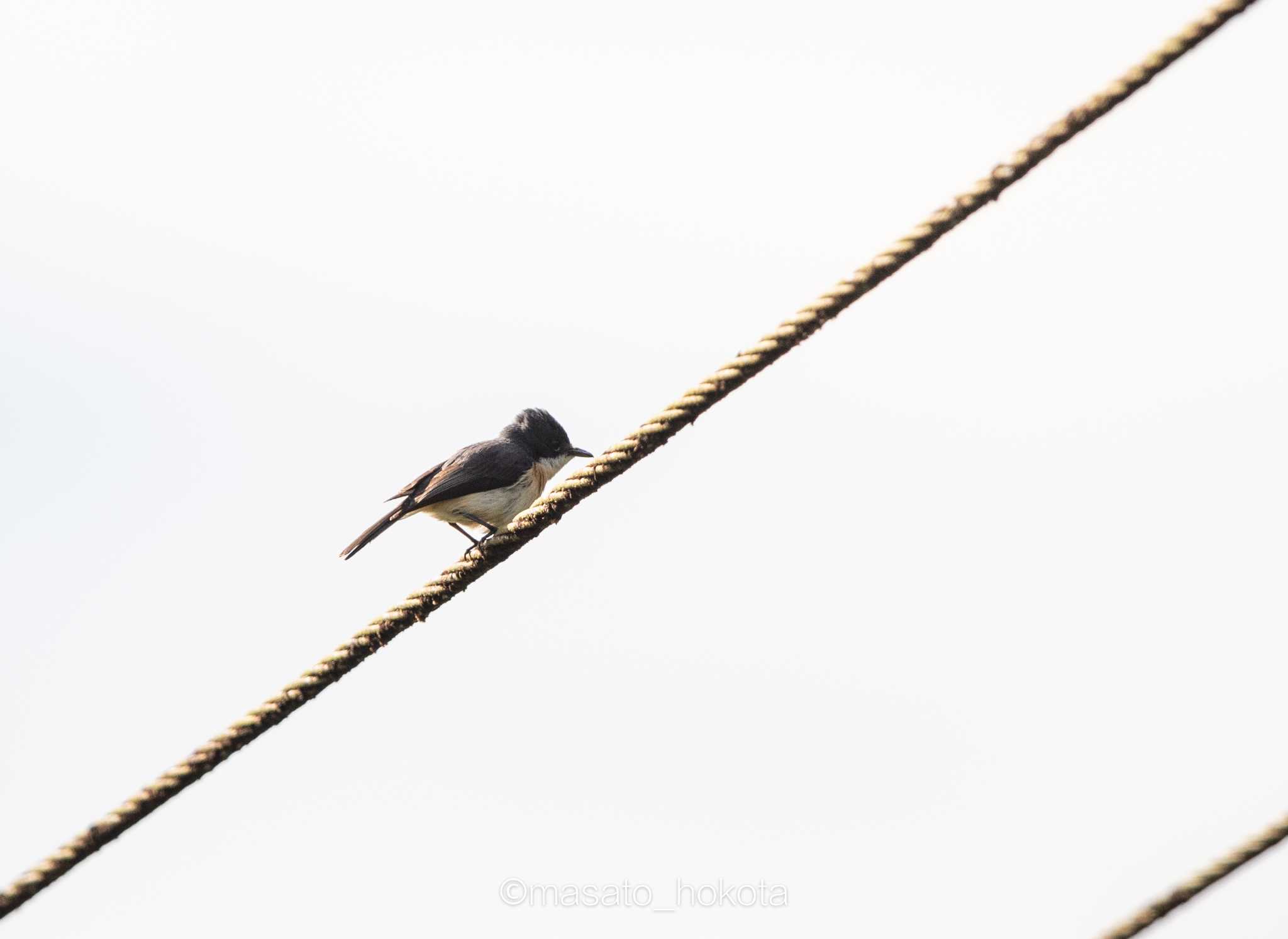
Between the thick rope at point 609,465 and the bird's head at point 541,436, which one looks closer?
the thick rope at point 609,465

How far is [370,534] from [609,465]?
201 inches

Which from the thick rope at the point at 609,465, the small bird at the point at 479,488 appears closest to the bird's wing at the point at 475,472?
the small bird at the point at 479,488

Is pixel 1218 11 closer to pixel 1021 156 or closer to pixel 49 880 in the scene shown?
pixel 1021 156

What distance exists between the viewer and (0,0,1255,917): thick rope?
11.5 feet

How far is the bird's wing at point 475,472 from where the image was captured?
9.38 meters

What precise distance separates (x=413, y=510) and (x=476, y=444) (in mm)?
784

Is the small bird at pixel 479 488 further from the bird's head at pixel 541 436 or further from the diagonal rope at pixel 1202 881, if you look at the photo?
the diagonal rope at pixel 1202 881

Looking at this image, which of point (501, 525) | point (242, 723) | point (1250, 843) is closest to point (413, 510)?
point (501, 525)

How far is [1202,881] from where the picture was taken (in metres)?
3.57

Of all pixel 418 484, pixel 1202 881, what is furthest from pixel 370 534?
pixel 1202 881

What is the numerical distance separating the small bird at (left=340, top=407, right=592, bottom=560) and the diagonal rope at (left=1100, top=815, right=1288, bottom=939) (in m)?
6.08

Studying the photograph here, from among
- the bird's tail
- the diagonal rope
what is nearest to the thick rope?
the diagonal rope

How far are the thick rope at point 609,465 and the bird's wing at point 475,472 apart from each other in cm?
420

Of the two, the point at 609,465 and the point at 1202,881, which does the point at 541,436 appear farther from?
the point at 1202,881
